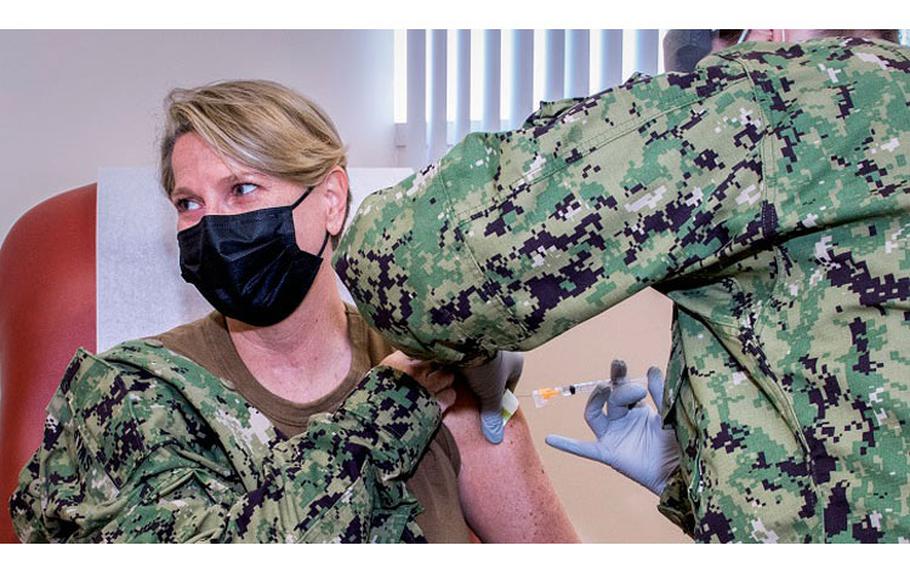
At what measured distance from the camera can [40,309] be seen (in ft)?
5.99

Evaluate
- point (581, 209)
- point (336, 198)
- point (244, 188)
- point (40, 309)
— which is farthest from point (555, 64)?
point (40, 309)

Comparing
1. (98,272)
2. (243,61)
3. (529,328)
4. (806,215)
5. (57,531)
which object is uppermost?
(243,61)

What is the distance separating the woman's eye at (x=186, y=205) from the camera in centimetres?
141

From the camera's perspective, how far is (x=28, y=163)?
1801mm

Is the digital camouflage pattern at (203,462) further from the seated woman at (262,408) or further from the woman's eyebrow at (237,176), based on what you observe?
the woman's eyebrow at (237,176)

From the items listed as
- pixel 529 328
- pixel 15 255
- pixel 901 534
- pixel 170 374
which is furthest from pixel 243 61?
pixel 901 534

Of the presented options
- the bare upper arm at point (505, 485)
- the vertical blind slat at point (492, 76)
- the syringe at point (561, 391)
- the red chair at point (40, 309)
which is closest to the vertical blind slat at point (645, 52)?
the vertical blind slat at point (492, 76)

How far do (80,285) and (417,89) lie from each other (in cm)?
76

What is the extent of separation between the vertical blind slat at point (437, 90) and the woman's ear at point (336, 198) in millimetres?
344

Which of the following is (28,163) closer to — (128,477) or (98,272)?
(98,272)

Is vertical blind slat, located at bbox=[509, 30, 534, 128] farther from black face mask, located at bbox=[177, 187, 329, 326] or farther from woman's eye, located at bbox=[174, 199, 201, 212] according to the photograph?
woman's eye, located at bbox=[174, 199, 201, 212]

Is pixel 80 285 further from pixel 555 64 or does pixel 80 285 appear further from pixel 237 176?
pixel 555 64

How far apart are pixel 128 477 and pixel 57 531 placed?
24 cm

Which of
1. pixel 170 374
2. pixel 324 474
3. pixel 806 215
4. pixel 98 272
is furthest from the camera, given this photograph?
pixel 98 272
